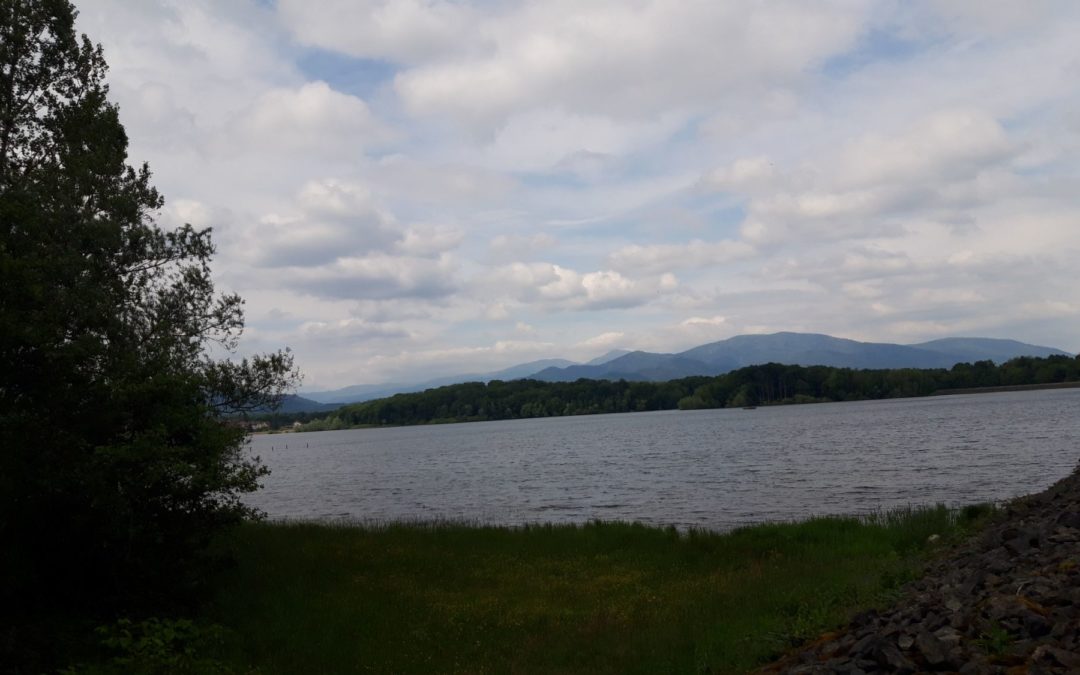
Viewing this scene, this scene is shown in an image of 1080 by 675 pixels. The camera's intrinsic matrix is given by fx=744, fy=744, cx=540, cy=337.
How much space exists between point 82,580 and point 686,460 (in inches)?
2398

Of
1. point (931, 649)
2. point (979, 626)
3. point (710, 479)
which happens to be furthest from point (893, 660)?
point (710, 479)

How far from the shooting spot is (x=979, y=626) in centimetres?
877

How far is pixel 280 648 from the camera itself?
15.5 metres

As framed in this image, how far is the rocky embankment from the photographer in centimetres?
768

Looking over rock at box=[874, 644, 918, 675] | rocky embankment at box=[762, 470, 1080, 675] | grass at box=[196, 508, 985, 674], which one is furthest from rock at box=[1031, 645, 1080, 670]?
grass at box=[196, 508, 985, 674]

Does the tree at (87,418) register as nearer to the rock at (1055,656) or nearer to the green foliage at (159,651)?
the green foliage at (159,651)

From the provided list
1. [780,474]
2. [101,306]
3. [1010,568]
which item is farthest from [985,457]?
[101,306]

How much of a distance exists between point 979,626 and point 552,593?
13.3 m

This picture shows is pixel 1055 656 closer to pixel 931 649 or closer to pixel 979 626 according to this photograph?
pixel 931 649

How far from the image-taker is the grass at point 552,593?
46.7ft

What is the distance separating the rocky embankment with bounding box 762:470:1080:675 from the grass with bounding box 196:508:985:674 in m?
1.67

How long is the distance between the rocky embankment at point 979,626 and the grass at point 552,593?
1.67 metres

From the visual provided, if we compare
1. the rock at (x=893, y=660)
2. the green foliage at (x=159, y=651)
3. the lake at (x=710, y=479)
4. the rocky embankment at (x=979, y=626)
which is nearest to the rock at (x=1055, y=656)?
the rocky embankment at (x=979, y=626)

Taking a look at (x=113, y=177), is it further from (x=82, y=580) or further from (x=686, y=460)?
(x=686, y=460)
